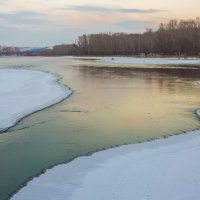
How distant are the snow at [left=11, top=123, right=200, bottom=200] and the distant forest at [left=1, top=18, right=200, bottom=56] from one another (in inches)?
3685

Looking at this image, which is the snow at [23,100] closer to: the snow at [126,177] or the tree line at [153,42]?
the snow at [126,177]

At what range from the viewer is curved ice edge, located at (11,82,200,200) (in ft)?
22.1

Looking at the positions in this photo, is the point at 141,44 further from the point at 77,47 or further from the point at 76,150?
the point at 76,150

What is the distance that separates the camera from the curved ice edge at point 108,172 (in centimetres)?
673

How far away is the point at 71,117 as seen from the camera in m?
14.5

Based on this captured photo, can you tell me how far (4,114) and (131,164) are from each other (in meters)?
7.73

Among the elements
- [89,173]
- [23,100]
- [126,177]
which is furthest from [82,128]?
[23,100]

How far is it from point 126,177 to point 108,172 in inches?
21.4

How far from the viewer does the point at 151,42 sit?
385ft

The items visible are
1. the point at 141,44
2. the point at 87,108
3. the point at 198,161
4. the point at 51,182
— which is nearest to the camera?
the point at 51,182

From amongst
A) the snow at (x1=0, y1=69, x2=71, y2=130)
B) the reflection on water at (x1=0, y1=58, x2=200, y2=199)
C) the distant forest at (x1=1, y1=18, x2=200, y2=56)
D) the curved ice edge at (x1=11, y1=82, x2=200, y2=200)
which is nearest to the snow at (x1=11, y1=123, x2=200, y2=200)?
the curved ice edge at (x1=11, y1=82, x2=200, y2=200)

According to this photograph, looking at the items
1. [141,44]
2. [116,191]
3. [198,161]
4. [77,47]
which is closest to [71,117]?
[198,161]

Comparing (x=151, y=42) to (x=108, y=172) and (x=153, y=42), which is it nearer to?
(x=153, y=42)

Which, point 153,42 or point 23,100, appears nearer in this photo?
point 23,100
